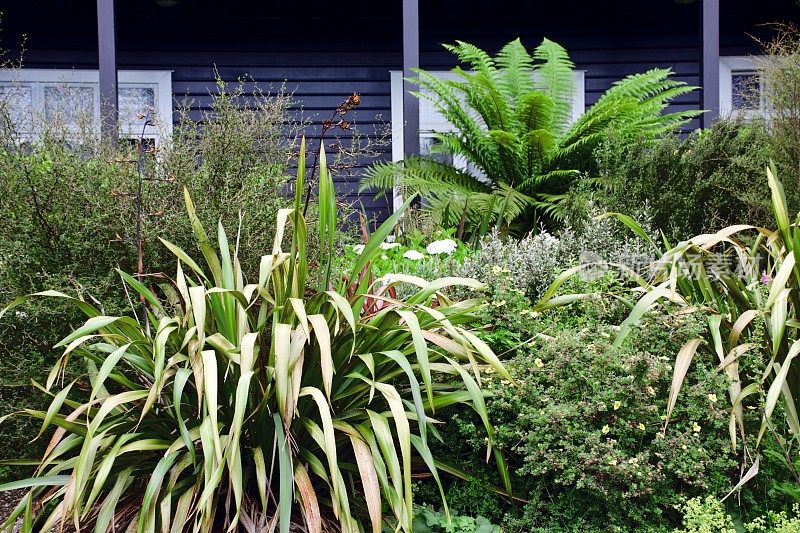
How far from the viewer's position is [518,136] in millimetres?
5590

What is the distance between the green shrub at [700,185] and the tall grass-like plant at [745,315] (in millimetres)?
1008

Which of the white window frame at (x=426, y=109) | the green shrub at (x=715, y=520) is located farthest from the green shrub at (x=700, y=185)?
the white window frame at (x=426, y=109)

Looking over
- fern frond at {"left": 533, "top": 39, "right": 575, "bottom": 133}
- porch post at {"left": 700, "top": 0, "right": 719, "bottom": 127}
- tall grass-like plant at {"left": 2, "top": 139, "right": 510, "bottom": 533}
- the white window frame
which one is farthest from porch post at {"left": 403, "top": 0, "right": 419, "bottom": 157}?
tall grass-like plant at {"left": 2, "top": 139, "right": 510, "bottom": 533}

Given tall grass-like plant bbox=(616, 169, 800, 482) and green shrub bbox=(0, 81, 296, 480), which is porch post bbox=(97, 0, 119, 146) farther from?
tall grass-like plant bbox=(616, 169, 800, 482)

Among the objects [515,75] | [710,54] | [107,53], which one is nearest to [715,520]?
[515,75]

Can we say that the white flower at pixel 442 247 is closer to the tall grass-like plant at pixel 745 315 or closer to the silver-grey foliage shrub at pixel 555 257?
the silver-grey foliage shrub at pixel 555 257

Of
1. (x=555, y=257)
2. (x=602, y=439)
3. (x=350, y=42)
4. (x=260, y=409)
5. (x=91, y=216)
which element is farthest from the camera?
(x=350, y=42)

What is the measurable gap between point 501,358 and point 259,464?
107cm

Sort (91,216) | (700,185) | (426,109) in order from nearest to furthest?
(91,216) < (700,185) < (426,109)

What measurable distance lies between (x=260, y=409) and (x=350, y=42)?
5636mm

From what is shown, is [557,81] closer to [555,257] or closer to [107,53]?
[555,257]

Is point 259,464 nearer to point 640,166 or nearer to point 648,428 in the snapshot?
point 648,428

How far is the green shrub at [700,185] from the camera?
4.13m

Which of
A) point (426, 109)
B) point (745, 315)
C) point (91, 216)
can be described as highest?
point (426, 109)
